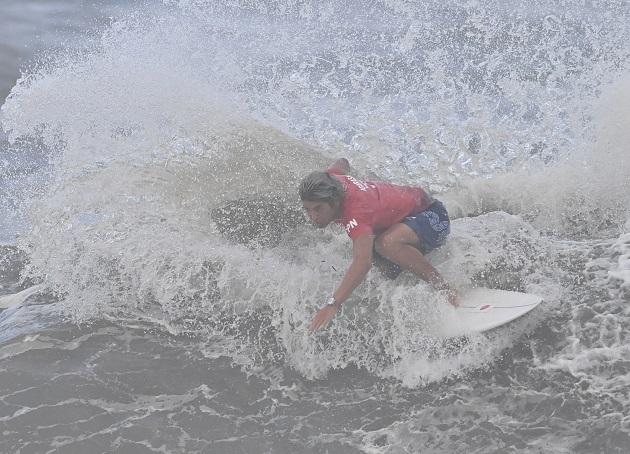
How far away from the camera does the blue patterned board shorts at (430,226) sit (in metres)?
5.14

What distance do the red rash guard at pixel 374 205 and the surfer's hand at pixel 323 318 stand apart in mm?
528

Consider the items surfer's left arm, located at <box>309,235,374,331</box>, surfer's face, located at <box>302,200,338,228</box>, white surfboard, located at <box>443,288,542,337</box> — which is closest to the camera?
surfer's left arm, located at <box>309,235,374,331</box>

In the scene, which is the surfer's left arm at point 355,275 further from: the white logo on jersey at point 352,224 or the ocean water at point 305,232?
the ocean water at point 305,232

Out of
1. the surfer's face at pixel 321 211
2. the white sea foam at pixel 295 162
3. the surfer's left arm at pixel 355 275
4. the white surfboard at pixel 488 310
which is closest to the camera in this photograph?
the surfer's left arm at pixel 355 275

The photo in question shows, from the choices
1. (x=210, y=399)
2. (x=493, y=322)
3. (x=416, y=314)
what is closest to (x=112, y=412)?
(x=210, y=399)

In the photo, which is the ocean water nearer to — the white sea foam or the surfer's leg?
the white sea foam

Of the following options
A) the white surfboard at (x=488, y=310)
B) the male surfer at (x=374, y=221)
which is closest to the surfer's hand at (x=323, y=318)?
the male surfer at (x=374, y=221)

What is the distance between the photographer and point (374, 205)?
16.1 ft

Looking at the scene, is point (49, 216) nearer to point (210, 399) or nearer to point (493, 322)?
point (210, 399)

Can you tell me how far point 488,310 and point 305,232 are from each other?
219cm

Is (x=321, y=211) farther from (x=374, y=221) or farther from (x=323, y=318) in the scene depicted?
(x=323, y=318)

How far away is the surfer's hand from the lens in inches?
177

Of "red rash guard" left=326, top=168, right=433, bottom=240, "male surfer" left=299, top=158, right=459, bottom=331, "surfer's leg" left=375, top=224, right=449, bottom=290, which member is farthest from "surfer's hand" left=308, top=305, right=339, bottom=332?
"surfer's leg" left=375, top=224, right=449, bottom=290

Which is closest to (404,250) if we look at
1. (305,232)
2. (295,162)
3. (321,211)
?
(321,211)
